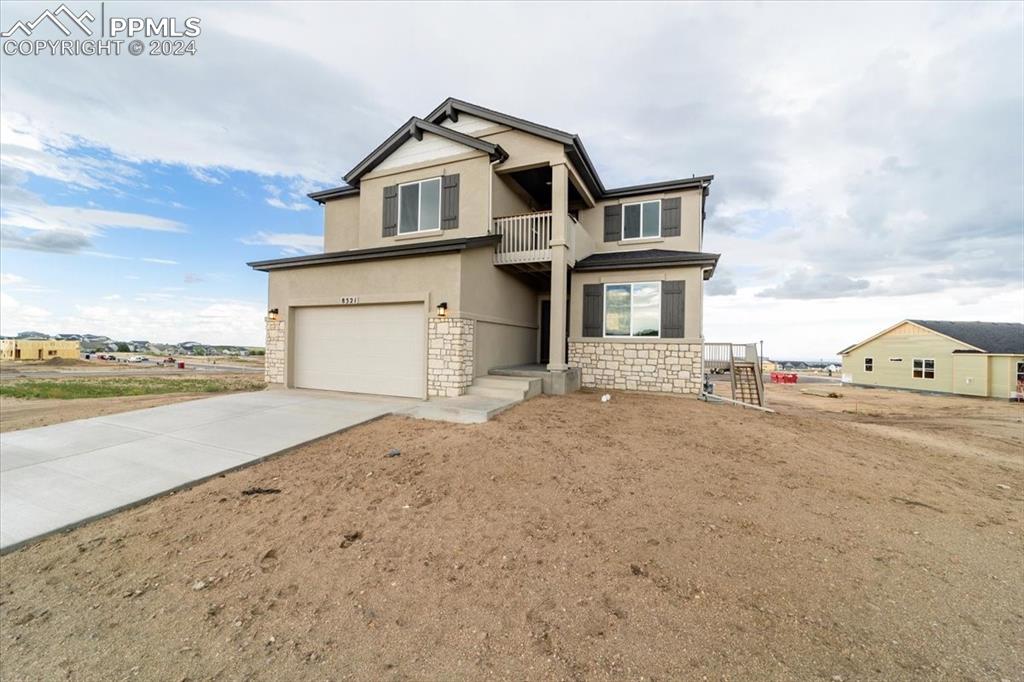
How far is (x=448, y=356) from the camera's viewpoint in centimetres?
938

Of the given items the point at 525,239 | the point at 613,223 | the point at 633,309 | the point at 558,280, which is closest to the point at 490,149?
the point at 525,239

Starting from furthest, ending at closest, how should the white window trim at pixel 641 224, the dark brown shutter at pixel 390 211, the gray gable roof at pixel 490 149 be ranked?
1. the white window trim at pixel 641 224
2. the dark brown shutter at pixel 390 211
3. the gray gable roof at pixel 490 149

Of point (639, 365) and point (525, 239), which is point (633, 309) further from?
point (525, 239)

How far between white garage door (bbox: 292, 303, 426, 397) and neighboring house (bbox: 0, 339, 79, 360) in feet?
166

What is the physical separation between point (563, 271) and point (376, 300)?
5159mm

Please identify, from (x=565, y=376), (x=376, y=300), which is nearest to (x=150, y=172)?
(x=376, y=300)

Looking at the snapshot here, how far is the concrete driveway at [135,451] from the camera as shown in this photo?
4.45m

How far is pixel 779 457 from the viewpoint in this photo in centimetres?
629

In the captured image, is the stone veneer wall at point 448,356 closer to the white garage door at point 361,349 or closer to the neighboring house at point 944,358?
the white garage door at point 361,349

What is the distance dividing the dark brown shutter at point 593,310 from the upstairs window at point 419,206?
205 inches

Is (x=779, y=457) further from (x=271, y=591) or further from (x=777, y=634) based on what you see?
(x=271, y=591)

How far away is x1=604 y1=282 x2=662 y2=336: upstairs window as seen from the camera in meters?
11.7

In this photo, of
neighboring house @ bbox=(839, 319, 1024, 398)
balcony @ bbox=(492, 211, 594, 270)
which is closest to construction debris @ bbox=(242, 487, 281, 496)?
balcony @ bbox=(492, 211, 594, 270)

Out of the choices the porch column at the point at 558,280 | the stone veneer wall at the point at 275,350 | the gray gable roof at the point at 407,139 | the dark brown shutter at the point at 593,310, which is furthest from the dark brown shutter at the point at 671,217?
the stone veneer wall at the point at 275,350
